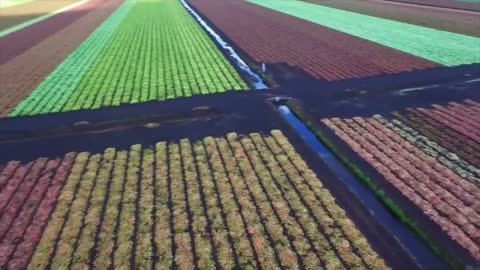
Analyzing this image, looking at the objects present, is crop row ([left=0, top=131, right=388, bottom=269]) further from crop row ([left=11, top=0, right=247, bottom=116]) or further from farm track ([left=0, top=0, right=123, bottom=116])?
farm track ([left=0, top=0, right=123, bottom=116])

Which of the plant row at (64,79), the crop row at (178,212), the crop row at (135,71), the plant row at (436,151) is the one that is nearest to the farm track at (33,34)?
the plant row at (64,79)

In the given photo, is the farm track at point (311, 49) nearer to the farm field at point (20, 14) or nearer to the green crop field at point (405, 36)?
the green crop field at point (405, 36)

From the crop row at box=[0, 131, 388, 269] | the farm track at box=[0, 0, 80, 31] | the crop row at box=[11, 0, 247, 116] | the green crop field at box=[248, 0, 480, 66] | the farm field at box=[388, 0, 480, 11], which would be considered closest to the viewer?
the crop row at box=[0, 131, 388, 269]

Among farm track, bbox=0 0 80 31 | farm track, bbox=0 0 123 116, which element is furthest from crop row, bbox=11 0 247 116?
farm track, bbox=0 0 80 31

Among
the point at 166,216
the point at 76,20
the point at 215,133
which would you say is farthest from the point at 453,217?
the point at 76,20

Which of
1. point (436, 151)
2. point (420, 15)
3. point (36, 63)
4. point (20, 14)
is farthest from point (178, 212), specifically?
point (20, 14)

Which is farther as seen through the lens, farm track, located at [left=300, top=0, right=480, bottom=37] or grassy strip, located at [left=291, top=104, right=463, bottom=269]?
farm track, located at [left=300, top=0, right=480, bottom=37]
